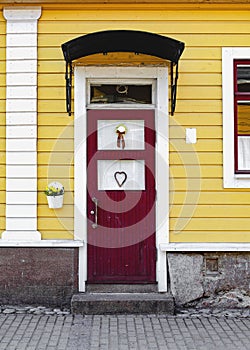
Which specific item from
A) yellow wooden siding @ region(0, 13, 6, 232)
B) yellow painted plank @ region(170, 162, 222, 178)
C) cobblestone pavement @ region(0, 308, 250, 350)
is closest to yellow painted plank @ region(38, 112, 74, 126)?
yellow wooden siding @ region(0, 13, 6, 232)

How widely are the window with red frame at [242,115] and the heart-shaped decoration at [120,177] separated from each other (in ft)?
5.10

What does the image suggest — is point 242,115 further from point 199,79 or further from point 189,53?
point 189,53

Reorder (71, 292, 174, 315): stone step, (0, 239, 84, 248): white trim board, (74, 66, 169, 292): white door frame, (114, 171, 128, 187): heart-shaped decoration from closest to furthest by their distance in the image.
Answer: (71, 292, 174, 315): stone step
(0, 239, 84, 248): white trim board
(74, 66, 169, 292): white door frame
(114, 171, 128, 187): heart-shaped decoration

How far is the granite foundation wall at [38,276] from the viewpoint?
22.1 feet

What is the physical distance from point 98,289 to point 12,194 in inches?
69.0

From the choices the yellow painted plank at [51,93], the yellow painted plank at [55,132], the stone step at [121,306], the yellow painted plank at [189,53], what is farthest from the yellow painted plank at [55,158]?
the stone step at [121,306]

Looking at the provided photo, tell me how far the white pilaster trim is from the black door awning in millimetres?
587

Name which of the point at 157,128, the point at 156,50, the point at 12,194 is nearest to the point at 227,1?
the point at 156,50

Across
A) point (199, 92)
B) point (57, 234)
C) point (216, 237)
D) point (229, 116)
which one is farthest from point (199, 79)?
point (57, 234)

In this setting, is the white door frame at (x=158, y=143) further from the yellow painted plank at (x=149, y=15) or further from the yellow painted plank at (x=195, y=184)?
the yellow painted plank at (x=149, y=15)

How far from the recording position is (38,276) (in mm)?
6750

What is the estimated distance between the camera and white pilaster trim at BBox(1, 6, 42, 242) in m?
6.82

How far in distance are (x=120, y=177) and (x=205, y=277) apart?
5.89ft

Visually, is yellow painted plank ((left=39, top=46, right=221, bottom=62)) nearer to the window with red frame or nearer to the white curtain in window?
the window with red frame
